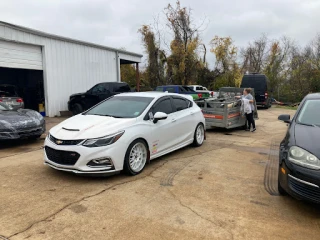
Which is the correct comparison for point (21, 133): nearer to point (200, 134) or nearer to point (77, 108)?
point (200, 134)

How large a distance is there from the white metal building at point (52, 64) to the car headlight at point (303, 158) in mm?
11960

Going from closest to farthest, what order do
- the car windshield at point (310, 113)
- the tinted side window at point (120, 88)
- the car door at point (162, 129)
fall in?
1. the car windshield at point (310, 113)
2. the car door at point (162, 129)
3. the tinted side window at point (120, 88)

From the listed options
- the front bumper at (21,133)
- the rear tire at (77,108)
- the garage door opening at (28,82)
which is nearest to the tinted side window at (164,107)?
the front bumper at (21,133)

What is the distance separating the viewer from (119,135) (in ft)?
15.8

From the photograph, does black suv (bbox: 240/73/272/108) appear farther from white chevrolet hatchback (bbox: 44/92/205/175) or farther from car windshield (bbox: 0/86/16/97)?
car windshield (bbox: 0/86/16/97)

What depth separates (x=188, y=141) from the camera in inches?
279

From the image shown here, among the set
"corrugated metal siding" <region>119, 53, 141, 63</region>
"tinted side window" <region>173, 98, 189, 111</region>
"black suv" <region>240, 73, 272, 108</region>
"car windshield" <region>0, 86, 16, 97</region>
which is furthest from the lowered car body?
"corrugated metal siding" <region>119, 53, 141, 63</region>

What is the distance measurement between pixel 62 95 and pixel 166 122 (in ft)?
33.2

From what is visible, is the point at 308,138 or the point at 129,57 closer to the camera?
the point at 308,138

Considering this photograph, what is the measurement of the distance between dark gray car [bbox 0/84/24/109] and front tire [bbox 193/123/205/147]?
7.22 m

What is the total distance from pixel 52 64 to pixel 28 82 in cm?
514

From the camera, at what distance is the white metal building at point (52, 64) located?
1244cm

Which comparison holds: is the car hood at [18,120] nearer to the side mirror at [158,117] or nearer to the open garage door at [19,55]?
the side mirror at [158,117]

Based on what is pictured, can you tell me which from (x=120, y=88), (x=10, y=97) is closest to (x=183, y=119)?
(x=10, y=97)
